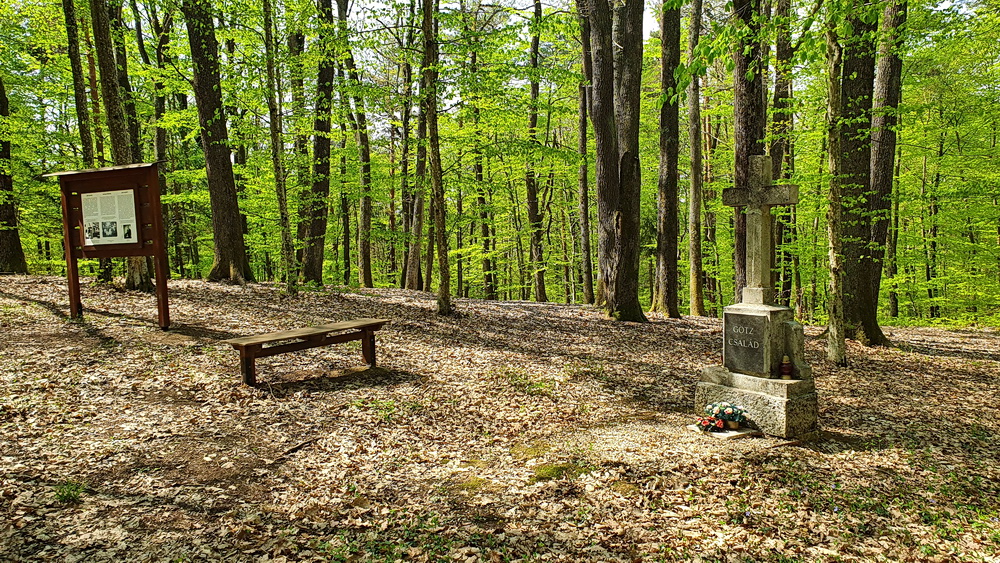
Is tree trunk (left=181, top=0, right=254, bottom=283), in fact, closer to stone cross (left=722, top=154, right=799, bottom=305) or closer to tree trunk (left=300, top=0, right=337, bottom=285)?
tree trunk (left=300, top=0, right=337, bottom=285)

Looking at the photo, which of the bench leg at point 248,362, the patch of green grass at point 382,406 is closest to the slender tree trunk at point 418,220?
the bench leg at point 248,362

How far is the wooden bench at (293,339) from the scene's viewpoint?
5.66 meters

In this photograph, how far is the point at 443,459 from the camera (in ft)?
15.0

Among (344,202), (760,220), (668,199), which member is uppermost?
(344,202)

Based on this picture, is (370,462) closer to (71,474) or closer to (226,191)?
(71,474)

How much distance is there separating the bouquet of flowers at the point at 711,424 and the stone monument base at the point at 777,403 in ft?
1.00

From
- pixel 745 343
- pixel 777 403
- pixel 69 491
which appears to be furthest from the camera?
pixel 745 343

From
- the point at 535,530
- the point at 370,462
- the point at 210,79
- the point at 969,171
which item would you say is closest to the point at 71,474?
the point at 370,462

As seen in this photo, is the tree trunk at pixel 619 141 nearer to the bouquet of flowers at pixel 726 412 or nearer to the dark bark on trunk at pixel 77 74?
the bouquet of flowers at pixel 726 412

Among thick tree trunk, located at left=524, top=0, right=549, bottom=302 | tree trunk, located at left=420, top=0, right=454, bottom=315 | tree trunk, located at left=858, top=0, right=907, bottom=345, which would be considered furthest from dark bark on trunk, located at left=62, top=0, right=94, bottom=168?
tree trunk, located at left=858, top=0, right=907, bottom=345

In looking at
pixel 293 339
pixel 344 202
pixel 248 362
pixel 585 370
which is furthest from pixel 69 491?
pixel 344 202

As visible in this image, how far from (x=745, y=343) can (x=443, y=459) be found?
130 inches

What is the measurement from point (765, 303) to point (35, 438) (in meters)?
6.62

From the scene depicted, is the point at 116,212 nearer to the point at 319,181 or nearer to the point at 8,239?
the point at 319,181
